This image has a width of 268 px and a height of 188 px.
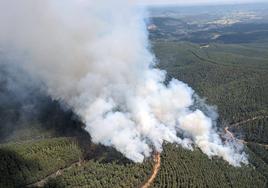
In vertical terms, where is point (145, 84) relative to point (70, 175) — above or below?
above

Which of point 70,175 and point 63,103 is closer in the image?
point 70,175

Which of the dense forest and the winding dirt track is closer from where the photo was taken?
the dense forest

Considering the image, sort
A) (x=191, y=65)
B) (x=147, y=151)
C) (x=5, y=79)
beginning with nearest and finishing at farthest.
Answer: (x=147, y=151) < (x=5, y=79) < (x=191, y=65)

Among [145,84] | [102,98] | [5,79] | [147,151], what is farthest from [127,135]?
[5,79]

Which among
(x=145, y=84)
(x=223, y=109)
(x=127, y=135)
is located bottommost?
(x=223, y=109)

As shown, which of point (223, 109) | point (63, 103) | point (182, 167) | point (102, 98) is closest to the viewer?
point (182, 167)

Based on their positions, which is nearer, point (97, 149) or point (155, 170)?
point (155, 170)

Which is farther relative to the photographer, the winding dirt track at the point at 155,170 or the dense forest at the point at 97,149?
the winding dirt track at the point at 155,170

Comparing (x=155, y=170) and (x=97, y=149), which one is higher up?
(x=97, y=149)

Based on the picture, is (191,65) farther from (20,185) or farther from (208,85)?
(20,185)
